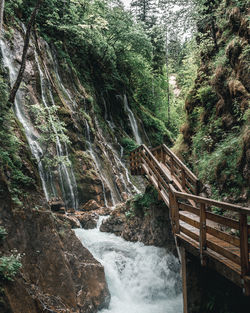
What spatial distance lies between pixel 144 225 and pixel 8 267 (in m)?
6.30

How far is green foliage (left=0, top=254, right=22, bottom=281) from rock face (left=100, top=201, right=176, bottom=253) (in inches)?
222

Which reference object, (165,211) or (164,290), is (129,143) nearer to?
(165,211)

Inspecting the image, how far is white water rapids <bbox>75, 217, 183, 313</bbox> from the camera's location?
707 centimetres

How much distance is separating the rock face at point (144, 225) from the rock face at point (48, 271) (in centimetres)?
296

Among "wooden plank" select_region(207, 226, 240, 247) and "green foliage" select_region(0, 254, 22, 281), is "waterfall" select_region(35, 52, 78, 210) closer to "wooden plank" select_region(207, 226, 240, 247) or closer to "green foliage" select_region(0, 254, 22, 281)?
"green foliage" select_region(0, 254, 22, 281)

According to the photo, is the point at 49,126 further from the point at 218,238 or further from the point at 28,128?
the point at 218,238

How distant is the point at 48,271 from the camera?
5.47m

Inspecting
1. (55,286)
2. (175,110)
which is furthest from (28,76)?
(175,110)

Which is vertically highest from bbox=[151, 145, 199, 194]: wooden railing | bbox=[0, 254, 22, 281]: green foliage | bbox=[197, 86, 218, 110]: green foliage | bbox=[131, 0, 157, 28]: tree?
bbox=[131, 0, 157, 28]: tree

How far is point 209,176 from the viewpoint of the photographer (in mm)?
7691

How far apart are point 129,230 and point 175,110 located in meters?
24.2

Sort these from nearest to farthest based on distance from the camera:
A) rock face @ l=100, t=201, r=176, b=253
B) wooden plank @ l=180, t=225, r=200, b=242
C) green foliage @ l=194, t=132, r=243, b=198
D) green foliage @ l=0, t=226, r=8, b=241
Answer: green foliage @ l=0, t=226, r=8, b=241, wooden plank @ l=180, t=225, r=200, b=242, green foliage @ l=194, t=132, r=243, b=198, rock face @ l=100, t=201, r=176, b=253

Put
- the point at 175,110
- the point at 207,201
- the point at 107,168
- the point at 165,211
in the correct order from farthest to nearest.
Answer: the point at 175,110
the point at 107,168
the point at 165,211
the point at 207,201

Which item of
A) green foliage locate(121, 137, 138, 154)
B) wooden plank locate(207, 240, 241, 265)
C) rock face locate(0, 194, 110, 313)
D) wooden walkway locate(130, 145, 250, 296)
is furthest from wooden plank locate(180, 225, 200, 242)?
green foliage locate(121, 137, 138, 154)
